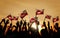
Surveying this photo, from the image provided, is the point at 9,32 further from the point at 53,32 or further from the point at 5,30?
the point at 53,32

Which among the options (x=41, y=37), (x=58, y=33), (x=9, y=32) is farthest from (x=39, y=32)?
(x=9, y=32)

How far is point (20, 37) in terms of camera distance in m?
2.49

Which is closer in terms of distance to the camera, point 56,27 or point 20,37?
point 20,37

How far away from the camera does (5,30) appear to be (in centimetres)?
261

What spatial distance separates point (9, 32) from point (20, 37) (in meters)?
0.22

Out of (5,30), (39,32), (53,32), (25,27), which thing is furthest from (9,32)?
(53,32)

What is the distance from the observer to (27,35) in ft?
8.25

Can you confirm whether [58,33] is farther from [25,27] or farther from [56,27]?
[25,27]

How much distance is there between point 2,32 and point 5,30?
0.08m

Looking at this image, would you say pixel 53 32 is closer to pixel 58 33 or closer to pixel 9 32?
pixel 58 33

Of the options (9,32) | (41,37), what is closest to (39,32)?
(41,37)

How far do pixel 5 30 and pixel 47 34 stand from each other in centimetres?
66

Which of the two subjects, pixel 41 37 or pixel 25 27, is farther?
pixel 25 27

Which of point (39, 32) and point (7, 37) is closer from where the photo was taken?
point (7, 37)
